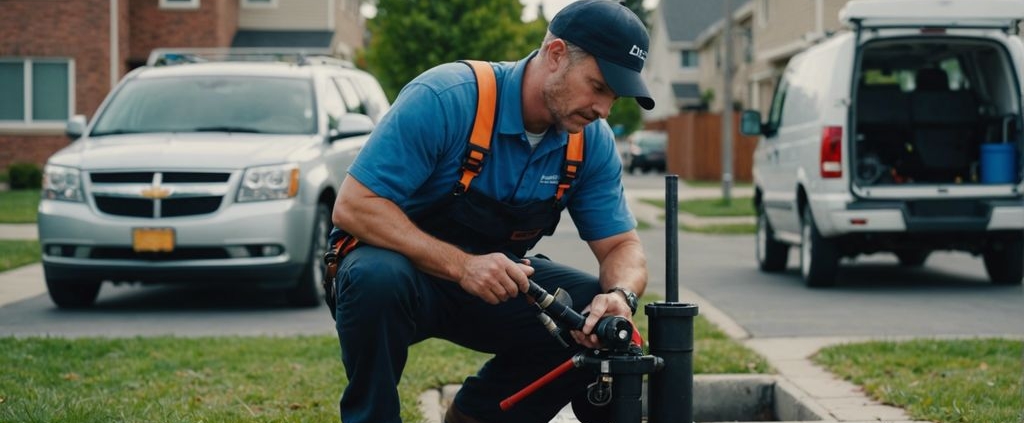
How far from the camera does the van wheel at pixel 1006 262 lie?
11.2 metres

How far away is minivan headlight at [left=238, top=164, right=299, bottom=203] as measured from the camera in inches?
370

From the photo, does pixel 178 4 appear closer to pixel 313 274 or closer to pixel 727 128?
pixel 727 128

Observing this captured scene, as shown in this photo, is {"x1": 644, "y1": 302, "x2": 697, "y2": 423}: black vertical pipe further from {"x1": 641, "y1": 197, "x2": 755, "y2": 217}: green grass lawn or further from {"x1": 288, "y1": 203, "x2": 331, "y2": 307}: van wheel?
{"x1": 641, "y1": 197, "x2": 755, "y2": 217}: green grass lawn

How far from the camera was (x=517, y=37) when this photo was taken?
43.2 metres

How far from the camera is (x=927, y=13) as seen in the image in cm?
1054

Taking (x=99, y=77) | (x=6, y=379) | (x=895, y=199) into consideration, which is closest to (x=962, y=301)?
(x=895, y=199)

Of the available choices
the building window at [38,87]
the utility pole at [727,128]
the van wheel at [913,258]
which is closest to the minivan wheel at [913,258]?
the van wheel at [913,258]

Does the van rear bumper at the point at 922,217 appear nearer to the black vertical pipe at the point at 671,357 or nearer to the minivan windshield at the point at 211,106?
the minivan windshield at the point at 211,106

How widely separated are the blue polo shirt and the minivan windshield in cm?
586

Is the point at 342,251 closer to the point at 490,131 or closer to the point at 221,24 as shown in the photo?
the point at 490,131

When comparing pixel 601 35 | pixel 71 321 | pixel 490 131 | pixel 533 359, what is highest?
pixel 601 35

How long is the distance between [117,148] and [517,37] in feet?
111

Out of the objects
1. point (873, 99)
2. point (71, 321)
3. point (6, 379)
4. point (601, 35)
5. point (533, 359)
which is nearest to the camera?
point (601, 35)

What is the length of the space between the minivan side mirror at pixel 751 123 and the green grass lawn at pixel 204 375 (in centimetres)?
518
